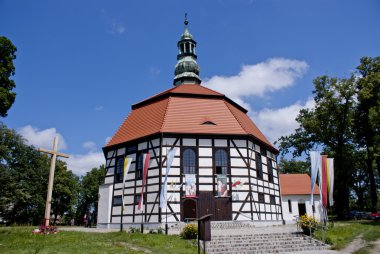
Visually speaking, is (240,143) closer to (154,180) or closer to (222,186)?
(222,186)

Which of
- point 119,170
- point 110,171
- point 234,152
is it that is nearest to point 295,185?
point 234,152

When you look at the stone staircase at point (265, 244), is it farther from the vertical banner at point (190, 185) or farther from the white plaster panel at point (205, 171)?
the white plaster panel at point (205, 171)

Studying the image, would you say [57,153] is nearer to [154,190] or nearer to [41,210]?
[154,190]

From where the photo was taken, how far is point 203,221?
369 inches

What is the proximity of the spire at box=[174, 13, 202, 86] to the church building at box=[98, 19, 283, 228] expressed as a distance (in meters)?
6.01

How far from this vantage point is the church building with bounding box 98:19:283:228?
2112 cm

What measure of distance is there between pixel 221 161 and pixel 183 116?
4550 mm

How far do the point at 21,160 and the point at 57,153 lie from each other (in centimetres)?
2357

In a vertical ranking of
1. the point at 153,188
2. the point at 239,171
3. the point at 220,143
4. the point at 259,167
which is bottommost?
the point at 153,188

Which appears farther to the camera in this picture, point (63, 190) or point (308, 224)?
point (63, 190)

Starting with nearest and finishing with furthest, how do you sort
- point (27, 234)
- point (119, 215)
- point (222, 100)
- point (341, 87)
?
point (27, 234)
point (119, 215)
point (222, 100)
point (341, 87)

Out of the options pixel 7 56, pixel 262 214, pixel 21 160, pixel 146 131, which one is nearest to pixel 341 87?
pixel 262 214

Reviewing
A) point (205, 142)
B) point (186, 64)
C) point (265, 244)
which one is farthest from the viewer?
point (186, 64)

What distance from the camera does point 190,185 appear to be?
2119cm
